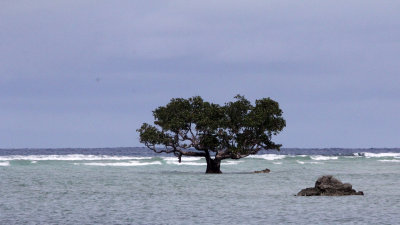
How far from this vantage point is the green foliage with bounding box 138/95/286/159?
2633 inches

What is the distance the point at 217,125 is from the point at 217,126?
116mm

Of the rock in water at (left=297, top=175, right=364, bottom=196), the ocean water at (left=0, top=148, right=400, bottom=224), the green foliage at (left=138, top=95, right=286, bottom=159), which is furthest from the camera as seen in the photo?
the green foliage at (left=138, top=95, right=286, bottom=159)

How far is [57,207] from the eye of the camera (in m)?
37.2

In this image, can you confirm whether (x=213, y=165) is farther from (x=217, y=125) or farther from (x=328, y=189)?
(x=328, y=189)

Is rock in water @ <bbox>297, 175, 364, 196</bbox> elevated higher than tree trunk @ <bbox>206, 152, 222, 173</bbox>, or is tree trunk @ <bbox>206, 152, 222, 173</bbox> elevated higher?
tree trunk @ <bbox>206, 152, 222, 173</bbox>

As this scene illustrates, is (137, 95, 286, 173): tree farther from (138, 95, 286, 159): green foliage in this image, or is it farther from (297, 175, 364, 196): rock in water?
(297, 175, 364, 196): rock in water

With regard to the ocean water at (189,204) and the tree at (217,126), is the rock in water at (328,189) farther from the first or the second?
the tree at (217,126)

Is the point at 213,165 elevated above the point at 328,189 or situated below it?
above

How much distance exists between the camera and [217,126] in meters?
66.9

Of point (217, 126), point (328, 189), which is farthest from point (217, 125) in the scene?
point (328, 189)

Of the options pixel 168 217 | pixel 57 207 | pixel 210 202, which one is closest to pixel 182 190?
pixel 210 202

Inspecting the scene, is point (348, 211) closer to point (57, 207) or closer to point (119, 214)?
point (119, 214)

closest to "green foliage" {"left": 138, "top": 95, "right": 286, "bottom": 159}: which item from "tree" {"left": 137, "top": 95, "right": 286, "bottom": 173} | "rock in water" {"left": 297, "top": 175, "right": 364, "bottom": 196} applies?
"tree" {"left": 137, "top": 95, "right": 286, "bottom": 173}

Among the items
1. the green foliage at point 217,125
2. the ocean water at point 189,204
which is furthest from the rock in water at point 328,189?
the green foliage at point 217,125
